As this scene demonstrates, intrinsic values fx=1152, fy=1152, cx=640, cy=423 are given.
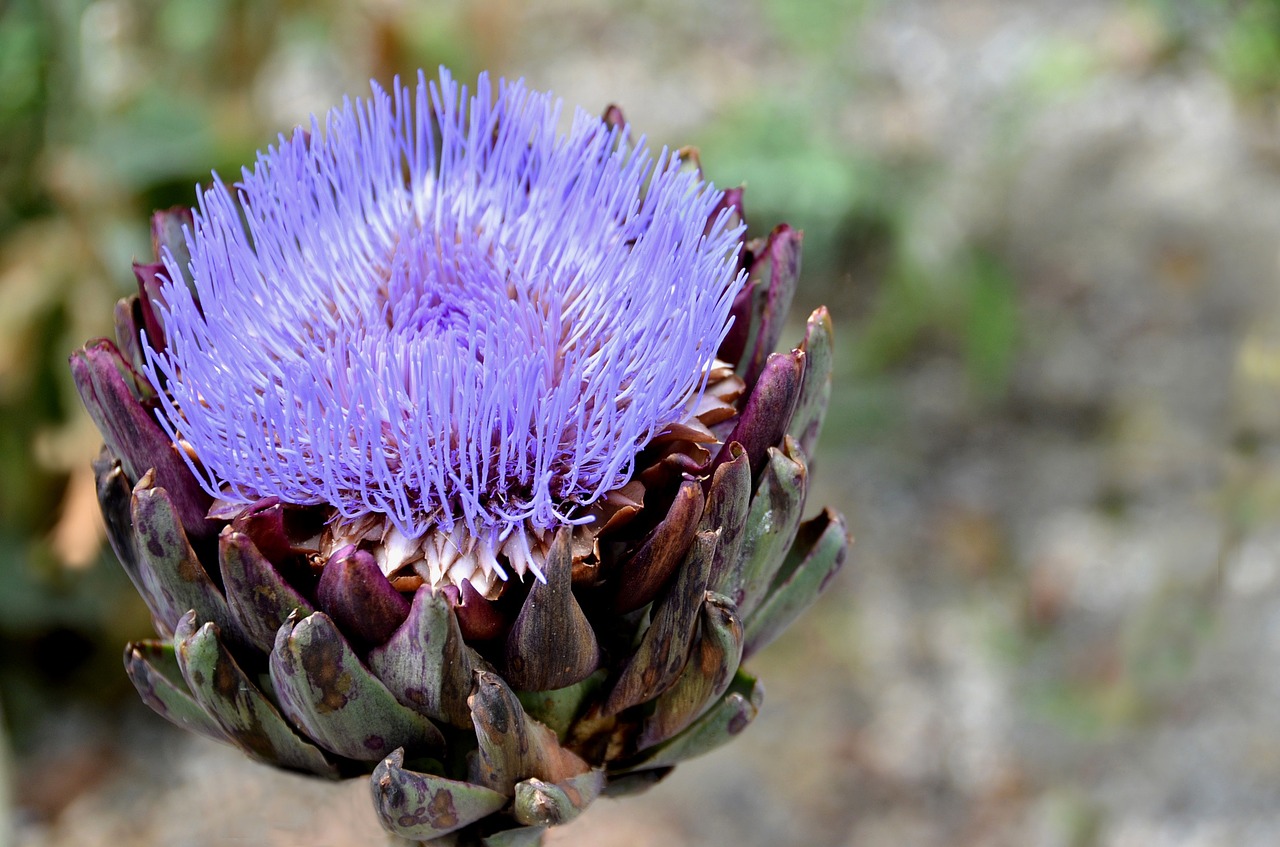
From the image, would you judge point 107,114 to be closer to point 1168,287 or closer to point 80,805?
point 80,805

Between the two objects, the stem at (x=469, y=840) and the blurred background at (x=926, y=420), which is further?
the blurred background at (x=926, y=420)

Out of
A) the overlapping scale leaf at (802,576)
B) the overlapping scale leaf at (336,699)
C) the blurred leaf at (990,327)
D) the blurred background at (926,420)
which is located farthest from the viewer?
the blurred leaf at (990,327)

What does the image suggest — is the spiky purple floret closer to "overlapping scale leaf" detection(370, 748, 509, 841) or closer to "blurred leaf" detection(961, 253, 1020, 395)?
"overlapping scale leaf" detection(370, 748, 509, 841)

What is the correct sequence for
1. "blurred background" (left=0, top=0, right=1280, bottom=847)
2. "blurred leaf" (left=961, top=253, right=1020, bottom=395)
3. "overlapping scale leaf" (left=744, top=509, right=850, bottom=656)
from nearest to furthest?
"overlapping scale leaf" (left=744, top=509, right=850, bottom=656) < "blurred background" (left=0, top=0, right=1280, bottom=847) < "blurred leaf" (left=961, top=253, right=1020, bottom=395)

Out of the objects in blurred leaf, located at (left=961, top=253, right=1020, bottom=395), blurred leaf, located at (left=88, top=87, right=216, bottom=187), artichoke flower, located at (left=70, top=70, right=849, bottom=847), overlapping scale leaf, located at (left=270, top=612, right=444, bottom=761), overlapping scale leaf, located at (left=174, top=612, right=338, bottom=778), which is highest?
blurred leaf, located at (left=961, top=253, right=1020, bottom=395)

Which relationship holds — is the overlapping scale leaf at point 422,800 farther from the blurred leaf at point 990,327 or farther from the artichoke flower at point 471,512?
the blurred leaf at point 990,327

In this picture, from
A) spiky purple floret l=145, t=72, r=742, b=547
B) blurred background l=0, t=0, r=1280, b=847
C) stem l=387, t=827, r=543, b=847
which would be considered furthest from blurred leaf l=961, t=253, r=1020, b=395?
stem l=387, t=827, r=543, b=847

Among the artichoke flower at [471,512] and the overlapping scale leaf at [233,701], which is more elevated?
the artichoke flower at [471,512]

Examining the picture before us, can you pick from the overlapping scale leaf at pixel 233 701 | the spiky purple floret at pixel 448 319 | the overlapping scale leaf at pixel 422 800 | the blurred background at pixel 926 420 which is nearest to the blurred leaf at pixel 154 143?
the blurred background at pixel 926 420
